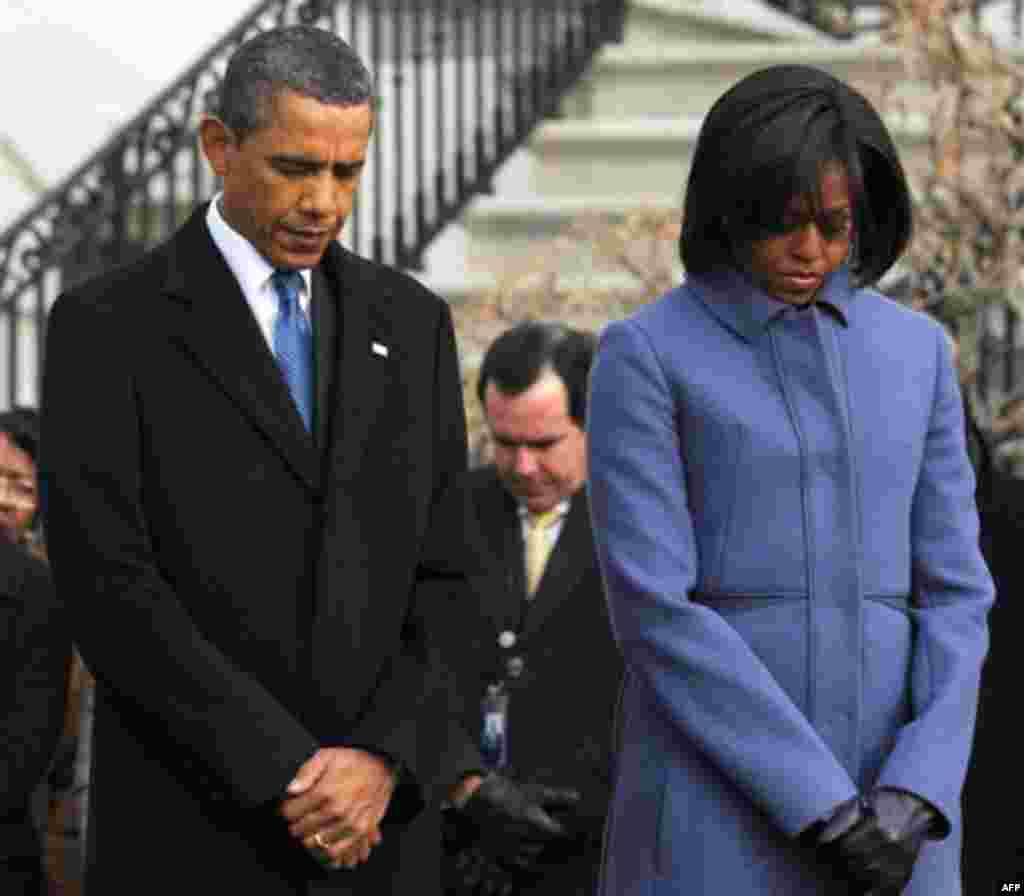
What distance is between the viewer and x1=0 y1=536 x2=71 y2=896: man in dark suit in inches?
285

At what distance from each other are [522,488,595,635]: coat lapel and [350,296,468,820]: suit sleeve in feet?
6.05

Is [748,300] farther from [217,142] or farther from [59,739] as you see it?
[59,739]

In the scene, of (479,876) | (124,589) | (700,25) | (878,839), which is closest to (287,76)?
(124,589)

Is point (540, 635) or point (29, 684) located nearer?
point (540, 635)

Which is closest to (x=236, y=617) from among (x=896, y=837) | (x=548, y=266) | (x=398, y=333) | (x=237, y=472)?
(x=237, y=472)

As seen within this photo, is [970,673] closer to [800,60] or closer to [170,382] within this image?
[170,382]

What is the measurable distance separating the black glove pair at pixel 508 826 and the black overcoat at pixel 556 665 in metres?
0.09

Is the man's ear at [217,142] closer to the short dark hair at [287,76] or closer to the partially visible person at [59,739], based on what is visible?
the short dark hair at [287,76]

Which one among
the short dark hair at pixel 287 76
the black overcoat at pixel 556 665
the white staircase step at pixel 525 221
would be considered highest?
the short dark hair at pixel 287 76

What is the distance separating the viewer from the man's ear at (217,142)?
16.5 feet

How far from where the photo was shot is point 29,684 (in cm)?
732

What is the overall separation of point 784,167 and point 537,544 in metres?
2.62

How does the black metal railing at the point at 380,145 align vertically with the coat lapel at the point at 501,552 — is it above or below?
below

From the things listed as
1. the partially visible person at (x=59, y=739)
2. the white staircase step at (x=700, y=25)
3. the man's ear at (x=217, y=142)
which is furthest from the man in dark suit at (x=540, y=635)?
the white staircase step at (x=700, y=25)
